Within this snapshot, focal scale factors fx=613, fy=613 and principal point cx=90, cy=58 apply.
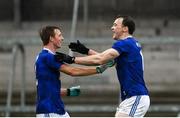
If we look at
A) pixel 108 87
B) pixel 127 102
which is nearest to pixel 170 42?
pixel 108 87

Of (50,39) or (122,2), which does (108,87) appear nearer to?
(122,2)

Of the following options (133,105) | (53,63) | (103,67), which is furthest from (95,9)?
(53,63)

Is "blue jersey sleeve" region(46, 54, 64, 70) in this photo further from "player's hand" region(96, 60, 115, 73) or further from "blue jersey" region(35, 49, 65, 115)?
"player's hand" region(96, 60, 115, 73)

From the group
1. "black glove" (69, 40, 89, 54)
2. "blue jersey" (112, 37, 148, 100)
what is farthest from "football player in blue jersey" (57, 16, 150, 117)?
A: "black glove" (69, 40, 89, 54)

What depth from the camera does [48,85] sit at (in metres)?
5.68

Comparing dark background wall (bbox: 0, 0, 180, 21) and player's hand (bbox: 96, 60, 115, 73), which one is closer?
player's hand (bbox: 96, 60, 115, 73)

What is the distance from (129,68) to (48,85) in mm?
→ 801

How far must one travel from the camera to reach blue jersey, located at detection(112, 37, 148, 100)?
19.2ft

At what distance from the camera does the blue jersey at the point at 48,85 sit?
223 inches

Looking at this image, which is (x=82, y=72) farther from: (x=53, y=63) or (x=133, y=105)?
(x=133, y=105)

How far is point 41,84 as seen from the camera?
225 inches

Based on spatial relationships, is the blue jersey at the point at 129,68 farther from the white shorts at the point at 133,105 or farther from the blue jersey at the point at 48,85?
the blue jersey at the point at 48,85

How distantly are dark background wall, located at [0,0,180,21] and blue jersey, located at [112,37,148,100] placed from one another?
22.7 ft

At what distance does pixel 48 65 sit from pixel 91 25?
7287 millimetres
